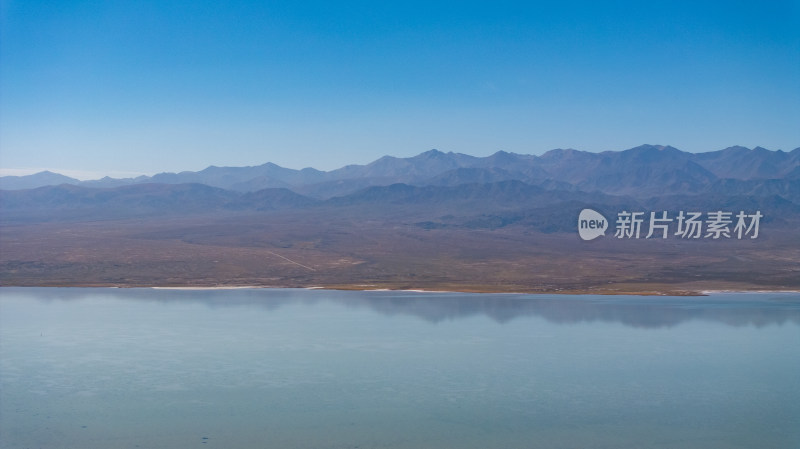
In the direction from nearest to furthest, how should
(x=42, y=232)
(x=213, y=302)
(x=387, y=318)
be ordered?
(x=387, y=318), (x=213, y=302), (x=42, y=232)

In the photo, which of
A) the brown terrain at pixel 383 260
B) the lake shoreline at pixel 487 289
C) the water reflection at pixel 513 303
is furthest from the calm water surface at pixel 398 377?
the brown terrain at pixel 383 260

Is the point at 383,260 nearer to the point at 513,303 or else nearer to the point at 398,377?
the point at 513,303

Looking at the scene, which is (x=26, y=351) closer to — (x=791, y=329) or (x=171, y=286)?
(x=171, y=286)

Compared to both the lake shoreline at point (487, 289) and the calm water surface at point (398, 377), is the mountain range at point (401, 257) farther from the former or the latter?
the calm water surface at point (398, 377)

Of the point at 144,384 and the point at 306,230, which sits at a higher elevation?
the point at 306,230

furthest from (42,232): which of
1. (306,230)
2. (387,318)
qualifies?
(387,318)

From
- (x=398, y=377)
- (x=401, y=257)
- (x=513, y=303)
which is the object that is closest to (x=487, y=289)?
(x=513, y=303)
